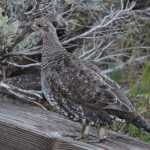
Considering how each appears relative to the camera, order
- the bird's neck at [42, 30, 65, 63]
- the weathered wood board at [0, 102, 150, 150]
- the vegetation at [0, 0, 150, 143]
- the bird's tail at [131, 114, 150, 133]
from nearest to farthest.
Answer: the weathered wood board at [0, 102, 150, 150] < the bird's tail at [131, 114, 150, 133] < the bird's neck at [42, 30, 65, 63] < the vegetation at [0, 0, 150, 143]

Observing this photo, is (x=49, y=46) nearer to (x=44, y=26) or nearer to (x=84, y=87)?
(x=44, y=26)

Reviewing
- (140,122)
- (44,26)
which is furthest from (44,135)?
(44,26)

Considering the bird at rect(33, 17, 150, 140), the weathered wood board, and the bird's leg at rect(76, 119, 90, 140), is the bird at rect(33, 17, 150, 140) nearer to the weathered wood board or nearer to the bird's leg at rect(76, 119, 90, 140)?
the bird's leg at rect(76, 119, 90, 140)

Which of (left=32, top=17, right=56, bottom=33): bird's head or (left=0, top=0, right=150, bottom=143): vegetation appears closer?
(left=32, top=17, right=56, bottom=33): bird's head

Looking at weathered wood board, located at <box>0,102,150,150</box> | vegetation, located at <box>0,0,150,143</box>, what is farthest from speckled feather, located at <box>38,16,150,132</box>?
vegetation, located at <box>0,0,150,143</box>

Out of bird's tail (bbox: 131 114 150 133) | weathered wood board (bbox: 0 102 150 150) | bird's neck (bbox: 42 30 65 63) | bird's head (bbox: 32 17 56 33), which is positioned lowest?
weathered wood board (bbox: 0 102 150 150)

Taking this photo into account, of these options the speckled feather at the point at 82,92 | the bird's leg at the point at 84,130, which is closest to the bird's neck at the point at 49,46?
the speckled feather at the point at 82,92

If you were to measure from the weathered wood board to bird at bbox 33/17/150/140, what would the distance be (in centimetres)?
14

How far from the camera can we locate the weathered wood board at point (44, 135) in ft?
12.6

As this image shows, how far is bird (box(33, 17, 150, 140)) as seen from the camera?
3.96 meters

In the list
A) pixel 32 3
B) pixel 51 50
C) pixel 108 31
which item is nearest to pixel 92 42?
pixel 108 31

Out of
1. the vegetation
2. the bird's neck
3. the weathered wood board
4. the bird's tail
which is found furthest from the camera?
the vegetation

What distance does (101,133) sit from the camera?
400 cm

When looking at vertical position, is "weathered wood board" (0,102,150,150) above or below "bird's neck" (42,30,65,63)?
below
